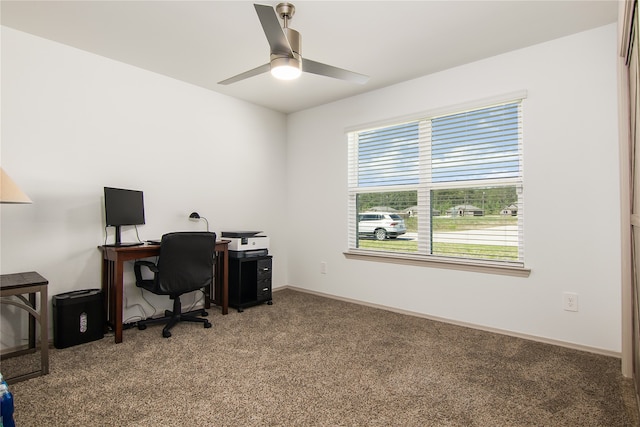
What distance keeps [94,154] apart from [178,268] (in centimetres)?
128

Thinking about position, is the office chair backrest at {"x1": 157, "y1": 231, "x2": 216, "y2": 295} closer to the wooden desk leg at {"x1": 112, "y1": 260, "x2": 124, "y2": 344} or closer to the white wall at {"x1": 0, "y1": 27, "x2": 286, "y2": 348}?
the wooden desk leg at {"x1": 112, "y1": 260, "x2": 124, "y2": 344}

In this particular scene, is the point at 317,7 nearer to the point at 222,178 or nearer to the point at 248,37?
the point at 248,37

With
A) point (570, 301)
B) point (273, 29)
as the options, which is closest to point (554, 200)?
point (570, 301)

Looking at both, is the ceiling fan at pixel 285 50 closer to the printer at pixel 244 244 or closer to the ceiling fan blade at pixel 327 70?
the ceiling fan blade at pixel 327 70

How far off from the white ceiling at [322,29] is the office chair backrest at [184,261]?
1617mm

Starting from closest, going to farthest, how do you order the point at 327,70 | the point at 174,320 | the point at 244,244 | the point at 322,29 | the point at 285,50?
the point at 285,50 → the point at 327,70 → the point at 322,29 → the point at 174,320 → the point at 244,244

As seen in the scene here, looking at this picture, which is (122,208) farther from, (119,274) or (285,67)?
(285,67)

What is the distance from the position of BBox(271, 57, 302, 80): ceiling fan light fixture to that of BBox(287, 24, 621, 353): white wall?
1.77 m

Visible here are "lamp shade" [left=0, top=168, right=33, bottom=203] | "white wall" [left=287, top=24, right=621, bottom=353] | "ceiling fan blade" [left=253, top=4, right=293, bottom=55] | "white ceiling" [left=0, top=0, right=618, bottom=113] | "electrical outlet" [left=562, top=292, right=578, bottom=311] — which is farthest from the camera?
"electrical outlet" [left=562, top=292, right=578, bottom=311]

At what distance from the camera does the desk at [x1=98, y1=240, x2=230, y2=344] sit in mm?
2697

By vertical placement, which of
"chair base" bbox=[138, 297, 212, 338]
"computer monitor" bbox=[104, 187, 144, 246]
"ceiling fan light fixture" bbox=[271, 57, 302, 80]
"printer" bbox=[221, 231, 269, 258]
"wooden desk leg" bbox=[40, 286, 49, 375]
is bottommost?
"chair base" bbox=[138, 297, 212, 338]

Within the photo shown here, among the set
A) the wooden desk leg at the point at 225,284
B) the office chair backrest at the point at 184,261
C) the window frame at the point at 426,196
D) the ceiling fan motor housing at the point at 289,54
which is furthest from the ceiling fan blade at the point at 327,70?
the wooden desk leg at the point at 225,284

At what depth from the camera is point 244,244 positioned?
3.75 m

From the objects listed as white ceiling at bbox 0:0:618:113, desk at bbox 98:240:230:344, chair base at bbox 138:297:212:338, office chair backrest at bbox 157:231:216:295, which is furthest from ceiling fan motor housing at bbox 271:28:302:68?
chair base at bbox 138:297:212:338
